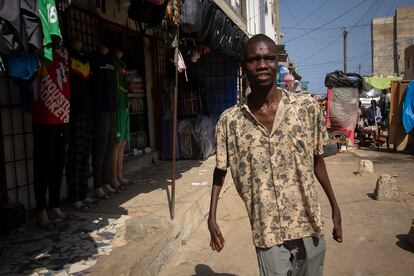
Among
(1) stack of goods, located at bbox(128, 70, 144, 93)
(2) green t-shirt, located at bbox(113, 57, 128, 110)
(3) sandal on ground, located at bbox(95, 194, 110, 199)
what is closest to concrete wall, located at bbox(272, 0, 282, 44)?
(1) stack of goods, located at bbox(128, 70, 144, 93)

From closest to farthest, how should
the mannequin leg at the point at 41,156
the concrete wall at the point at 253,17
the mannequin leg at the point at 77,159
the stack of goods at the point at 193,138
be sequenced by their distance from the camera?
1. the mannequin leg at the point at 41,156
2. the mannequin leg at the point at 77,159
3. the stack of goods at the point at 193,138
4. the concrete wall at the point at 253,17

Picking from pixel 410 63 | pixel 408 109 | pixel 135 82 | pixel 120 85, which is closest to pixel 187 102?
pixel 135 82

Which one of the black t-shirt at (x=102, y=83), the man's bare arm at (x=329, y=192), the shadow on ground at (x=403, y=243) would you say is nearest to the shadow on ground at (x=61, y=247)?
the black t-shirt at (x=102, y=83)

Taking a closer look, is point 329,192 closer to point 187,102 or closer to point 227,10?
point 187,102

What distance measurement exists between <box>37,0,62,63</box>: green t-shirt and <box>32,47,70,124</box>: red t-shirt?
5.22ft

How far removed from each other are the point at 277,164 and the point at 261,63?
56 centimetres

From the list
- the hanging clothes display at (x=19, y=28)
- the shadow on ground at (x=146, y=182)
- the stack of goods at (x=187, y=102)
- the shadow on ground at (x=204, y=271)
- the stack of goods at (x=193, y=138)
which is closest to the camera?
the hanging clothes display at (x=19, y=28)

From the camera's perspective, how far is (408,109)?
1107 cm

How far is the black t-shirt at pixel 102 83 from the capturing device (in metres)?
4.92

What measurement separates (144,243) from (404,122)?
10.00m

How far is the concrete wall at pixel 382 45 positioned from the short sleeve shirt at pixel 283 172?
2172 inches

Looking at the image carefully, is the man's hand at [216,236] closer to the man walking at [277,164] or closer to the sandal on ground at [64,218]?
the man walking at [277,164]

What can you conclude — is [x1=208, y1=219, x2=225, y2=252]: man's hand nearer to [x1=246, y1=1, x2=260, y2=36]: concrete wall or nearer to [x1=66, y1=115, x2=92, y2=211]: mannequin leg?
[x1=66, y1=115, x2=92, y2=211]: mannequin leg

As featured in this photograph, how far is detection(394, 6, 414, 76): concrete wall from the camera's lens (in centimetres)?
4753
